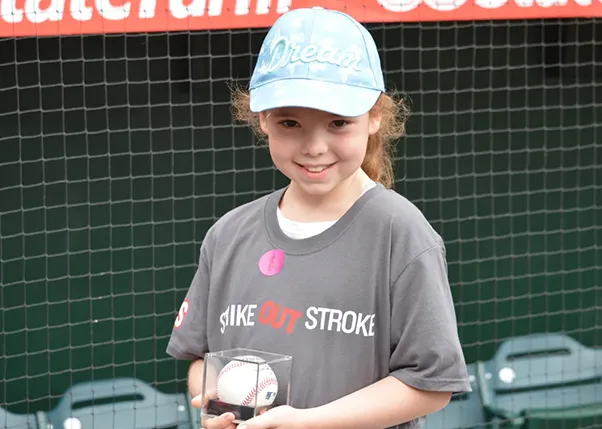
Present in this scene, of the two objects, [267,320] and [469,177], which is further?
[469,177]

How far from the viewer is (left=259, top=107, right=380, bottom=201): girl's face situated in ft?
5.37

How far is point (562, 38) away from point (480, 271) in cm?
108

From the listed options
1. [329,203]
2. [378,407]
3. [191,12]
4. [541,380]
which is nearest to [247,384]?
[378,407]

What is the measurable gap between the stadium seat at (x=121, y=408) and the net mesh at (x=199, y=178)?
7 cm

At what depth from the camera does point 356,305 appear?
1646 mm

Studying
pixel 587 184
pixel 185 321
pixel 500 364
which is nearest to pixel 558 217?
pixel 587 184

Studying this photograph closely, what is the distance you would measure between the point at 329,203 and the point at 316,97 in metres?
0.20

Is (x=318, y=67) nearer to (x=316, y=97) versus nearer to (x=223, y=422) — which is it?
(x=316, y=97)

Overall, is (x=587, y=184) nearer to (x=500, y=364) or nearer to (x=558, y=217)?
(x=558, y=217)

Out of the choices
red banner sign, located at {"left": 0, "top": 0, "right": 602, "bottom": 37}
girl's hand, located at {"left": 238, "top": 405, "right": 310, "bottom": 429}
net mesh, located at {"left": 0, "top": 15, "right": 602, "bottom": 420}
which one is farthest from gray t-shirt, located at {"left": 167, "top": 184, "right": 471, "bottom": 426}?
net mesh, located at {"left": 0, "top": 15, "right": 602, "bottom": 420}

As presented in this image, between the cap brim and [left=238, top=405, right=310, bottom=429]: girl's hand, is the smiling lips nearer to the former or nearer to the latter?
the cap brim

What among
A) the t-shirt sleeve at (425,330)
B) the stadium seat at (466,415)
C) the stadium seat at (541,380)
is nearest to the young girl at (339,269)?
the t-shirt sleeve at (425,330)

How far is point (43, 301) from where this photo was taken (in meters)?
4.39

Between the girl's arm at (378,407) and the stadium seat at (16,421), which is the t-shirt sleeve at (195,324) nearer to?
the girl's arm at (378,407)
